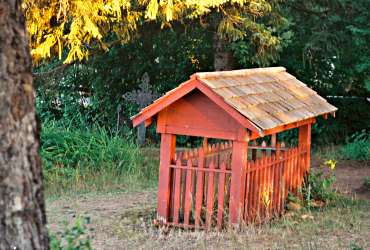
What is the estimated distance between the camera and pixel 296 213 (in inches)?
371

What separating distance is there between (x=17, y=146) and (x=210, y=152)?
5.86 metres

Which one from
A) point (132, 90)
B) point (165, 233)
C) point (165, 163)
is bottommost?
point (165, 233)

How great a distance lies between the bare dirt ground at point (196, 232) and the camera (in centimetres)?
763

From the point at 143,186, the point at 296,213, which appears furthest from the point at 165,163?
the point at 143,186

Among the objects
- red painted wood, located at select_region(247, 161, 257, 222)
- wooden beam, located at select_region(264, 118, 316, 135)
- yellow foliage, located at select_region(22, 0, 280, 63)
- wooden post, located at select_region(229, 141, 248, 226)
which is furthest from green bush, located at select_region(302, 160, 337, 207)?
yellow foliage, located at select_region(22, 0, 280, 63)

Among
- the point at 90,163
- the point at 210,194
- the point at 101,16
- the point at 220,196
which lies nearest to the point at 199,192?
the point at 210,194

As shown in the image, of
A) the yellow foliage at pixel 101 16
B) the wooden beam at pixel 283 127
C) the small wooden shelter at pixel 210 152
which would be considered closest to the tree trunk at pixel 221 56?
the yellow foliage at pixel 101 16

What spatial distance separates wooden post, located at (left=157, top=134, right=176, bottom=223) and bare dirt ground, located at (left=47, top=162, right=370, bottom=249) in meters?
0.24

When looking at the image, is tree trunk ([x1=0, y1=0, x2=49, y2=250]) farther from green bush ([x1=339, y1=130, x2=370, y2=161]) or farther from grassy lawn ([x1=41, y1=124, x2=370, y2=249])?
green bush ([x1=339, y1=130, x2=370, y2=161])

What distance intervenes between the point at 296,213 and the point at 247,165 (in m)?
1.44

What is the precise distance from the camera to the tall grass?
11.9 meters

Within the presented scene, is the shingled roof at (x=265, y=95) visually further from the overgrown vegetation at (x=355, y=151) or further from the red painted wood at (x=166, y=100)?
the overgrown vegetation at (x=355, y=151)

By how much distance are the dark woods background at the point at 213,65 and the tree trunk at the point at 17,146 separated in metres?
10.3

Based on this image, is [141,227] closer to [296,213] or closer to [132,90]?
[296,213]
